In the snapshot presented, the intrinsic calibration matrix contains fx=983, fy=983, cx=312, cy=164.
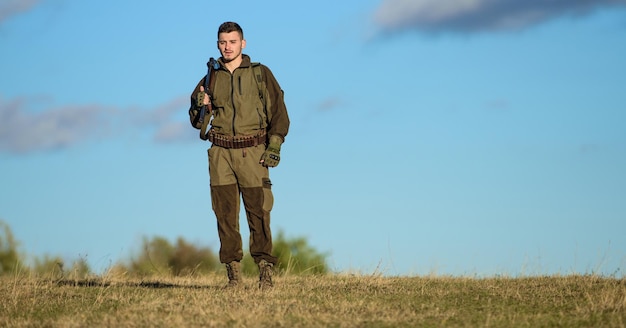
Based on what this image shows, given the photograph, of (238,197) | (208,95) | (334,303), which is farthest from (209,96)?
(334,303)

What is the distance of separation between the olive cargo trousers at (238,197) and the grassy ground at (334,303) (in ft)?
1.82

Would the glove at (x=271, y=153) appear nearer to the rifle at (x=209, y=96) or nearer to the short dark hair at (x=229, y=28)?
the rifle at (x=209, y=96)

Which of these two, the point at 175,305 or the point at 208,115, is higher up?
the point at 208,115

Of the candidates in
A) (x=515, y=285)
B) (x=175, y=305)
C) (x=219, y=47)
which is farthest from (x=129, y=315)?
(x=515, y=285)

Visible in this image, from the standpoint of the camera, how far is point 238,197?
12.4 meters

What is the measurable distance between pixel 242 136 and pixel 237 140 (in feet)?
0.26

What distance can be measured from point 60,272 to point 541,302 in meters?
8.25

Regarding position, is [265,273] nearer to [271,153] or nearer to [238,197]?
[238,197]

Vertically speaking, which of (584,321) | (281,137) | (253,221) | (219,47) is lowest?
(584,321)

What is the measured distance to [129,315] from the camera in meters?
9.68

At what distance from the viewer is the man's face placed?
1216 centimetres

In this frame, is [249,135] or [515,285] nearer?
[249,135]

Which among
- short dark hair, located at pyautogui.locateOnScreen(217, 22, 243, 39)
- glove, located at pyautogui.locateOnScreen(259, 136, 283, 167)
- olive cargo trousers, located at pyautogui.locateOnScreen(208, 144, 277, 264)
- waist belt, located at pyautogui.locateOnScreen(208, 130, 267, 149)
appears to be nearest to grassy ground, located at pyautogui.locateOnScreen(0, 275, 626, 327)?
olive cargo trousers, located at pyautogui.locateOnScreen(208, 144, 277, 264)

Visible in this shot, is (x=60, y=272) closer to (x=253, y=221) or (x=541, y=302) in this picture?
(x=253, y=221)
